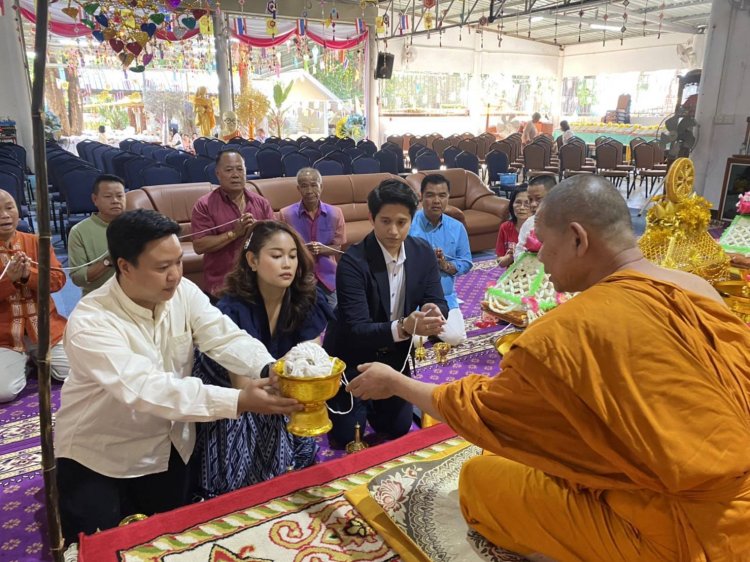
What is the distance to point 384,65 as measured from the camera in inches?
501

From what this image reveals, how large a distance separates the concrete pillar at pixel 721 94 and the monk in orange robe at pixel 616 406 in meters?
8.35

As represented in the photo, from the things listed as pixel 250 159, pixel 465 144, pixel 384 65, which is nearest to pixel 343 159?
pixel 250 159

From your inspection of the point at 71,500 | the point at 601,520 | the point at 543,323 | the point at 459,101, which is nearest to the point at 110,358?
the point at 71,500

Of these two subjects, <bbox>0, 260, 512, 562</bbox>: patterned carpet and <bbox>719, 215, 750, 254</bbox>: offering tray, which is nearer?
<bbox>0, 260, 512, 562</bbox>: patterned carpet

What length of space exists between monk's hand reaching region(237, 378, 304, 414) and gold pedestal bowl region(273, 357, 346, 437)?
0.02 m

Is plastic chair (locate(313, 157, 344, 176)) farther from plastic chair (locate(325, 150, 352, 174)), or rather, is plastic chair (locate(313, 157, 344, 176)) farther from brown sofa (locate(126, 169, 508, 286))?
brown sofa (locate(126, 169, 508, 286))

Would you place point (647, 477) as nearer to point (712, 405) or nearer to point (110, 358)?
point (712, 405)

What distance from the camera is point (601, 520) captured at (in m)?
1.28

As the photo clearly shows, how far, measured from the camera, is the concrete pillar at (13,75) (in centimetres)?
965

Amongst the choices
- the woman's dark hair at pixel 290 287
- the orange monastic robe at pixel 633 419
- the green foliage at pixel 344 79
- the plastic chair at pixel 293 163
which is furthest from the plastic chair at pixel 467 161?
the orange monastic robe at pixel 633 419

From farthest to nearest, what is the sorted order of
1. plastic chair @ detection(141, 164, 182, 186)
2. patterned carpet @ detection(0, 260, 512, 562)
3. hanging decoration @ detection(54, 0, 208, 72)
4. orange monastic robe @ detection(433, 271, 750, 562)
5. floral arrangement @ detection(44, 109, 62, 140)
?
floral arrangement @ detection(44, 109, 62, 140)
hanging decoration @ detection(54, 0, 208, 72)
plastic chair @ detection(141, 164, 182, 186)
patterned carpet @ detection(0, 260, 512, 562)
orange monastic robe @ detection(433, 271, 750, 562)

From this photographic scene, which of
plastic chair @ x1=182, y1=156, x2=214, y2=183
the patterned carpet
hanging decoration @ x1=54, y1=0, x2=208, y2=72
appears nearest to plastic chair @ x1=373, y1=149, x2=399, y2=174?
plastic chair @ x1=182, y1=156, x2=214, y2=183

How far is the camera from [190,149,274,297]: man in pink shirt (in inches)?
139

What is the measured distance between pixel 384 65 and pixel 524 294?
1099cm
